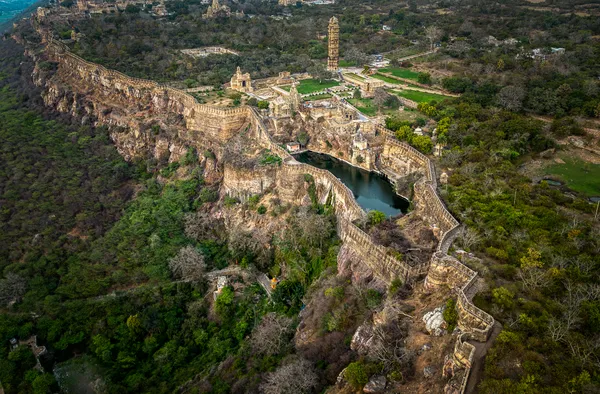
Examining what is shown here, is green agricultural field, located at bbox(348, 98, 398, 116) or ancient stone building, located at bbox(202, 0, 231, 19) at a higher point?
ancient stone building, located at bbox(202, 0, 231, 19)

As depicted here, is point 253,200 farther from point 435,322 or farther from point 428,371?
point 428,371

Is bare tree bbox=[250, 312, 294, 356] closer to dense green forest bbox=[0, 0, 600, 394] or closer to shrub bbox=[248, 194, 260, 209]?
dense green forest bbox=[0, 0, 600, 394]

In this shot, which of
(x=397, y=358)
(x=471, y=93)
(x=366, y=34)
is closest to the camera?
(x=397, y=358)

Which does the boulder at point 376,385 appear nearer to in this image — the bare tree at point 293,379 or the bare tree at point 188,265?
the bare tree at point 293,379

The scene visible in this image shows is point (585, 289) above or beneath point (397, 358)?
above

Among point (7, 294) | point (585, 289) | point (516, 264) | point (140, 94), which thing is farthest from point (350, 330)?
point (140, 94)

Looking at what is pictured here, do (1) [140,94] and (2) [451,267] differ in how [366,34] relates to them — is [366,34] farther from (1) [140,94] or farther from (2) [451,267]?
(2) [451,267]

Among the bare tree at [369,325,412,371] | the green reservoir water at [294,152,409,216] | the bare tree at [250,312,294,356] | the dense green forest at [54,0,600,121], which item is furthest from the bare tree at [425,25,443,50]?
the bare tree at [369,325,412,371]
